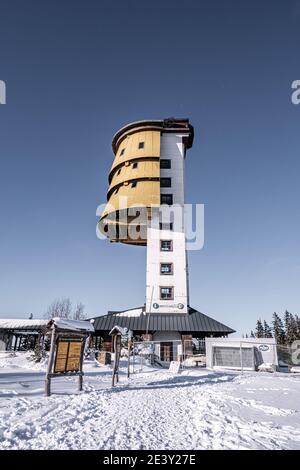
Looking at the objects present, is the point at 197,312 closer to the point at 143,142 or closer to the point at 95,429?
the point at 143,142

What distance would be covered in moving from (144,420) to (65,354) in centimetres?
509

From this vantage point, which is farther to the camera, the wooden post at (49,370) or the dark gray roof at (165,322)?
the dark gray roof at (165,322)

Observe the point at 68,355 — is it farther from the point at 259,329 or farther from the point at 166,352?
the point at 259,329

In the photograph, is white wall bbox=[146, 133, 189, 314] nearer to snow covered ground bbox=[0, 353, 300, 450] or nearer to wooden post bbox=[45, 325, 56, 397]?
snow covered ground bbox=[0, 353, 300, 450]

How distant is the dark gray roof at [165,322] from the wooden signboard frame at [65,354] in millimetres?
16969

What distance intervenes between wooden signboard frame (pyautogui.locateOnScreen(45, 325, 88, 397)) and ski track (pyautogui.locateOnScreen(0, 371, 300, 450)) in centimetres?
93

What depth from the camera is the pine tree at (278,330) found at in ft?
231

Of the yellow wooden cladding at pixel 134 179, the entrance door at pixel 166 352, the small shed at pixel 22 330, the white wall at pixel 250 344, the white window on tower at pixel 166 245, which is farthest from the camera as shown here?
the small shed at pixel 22 330

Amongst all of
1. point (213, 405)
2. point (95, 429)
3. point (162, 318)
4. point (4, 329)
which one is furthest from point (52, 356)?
point (4, 329)

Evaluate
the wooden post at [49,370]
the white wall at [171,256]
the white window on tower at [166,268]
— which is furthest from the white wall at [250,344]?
the wooden post at [49,370]

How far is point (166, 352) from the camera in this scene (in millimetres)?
29281

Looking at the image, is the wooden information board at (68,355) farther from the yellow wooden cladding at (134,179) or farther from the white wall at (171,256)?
the yellow wooden cladding at (134,179)
